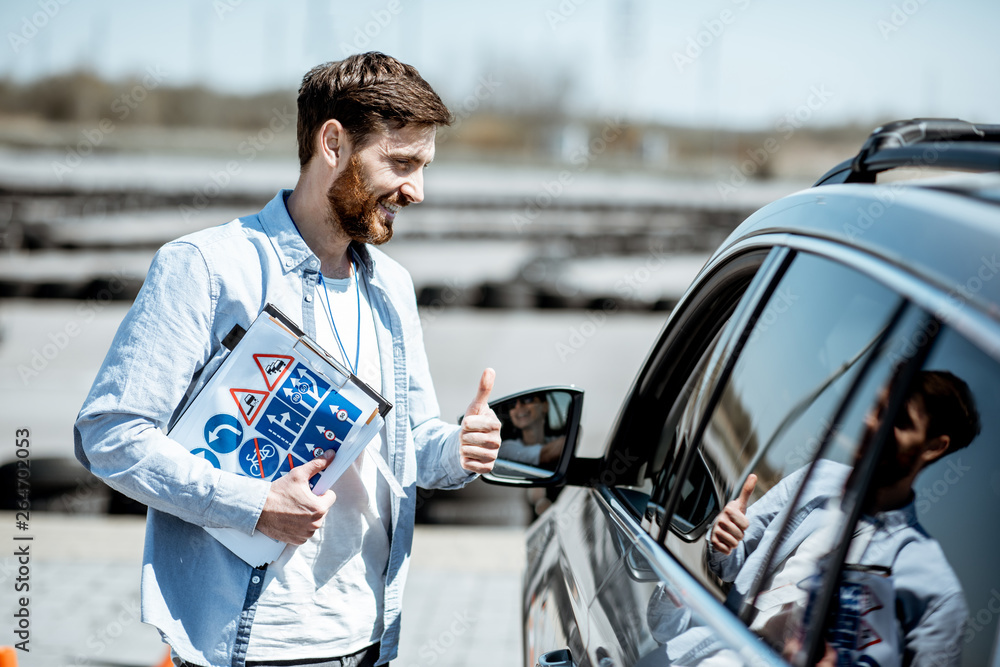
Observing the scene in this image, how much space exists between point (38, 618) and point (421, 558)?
7.67 feet

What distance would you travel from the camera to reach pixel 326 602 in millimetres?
1979

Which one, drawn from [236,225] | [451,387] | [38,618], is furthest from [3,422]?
[236,225]

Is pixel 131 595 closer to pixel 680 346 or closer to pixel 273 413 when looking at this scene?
pixel 273 413

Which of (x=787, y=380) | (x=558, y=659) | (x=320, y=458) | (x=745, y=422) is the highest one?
(x=787, y=380)

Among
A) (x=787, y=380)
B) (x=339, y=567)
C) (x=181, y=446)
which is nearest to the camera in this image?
(x=787, y=380)

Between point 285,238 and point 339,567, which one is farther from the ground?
point 285,238

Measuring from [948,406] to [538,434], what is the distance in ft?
4.63

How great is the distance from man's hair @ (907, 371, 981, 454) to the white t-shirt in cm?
132

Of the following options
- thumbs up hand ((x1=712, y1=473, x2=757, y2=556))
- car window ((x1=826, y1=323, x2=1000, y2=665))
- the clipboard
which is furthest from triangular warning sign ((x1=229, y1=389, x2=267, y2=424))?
car window ((x1=826, y1=323, x2=1000, y2=665))

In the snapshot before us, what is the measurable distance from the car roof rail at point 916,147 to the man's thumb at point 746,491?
21.7 inches

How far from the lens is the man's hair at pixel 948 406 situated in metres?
1.00

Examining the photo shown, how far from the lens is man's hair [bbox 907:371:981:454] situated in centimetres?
100

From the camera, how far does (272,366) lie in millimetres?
1886

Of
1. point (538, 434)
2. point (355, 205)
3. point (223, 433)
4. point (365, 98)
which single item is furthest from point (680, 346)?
point (223, 433)
